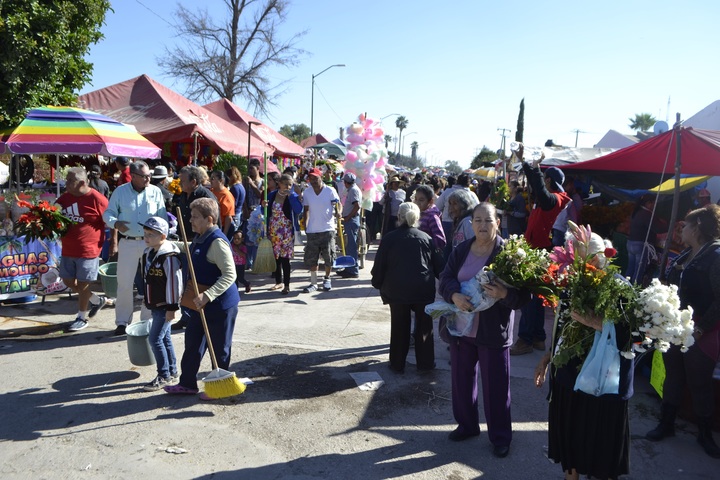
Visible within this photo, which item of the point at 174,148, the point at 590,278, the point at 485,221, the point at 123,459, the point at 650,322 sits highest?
the point at 174,148

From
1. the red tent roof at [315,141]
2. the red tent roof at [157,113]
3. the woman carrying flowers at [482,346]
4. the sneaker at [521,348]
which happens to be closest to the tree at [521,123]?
the red tent roof at [315,141]

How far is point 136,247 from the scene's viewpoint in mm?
6027

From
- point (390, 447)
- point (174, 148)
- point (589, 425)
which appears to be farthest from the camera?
point (174, 148)

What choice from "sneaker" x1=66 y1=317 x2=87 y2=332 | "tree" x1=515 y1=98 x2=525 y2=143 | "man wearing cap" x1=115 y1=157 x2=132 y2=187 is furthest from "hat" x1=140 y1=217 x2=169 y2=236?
"tree" x1=515 y1=98 x2=525 y2=143

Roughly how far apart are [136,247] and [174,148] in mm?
9489

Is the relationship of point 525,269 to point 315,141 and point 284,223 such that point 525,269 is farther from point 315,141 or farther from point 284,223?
point 315,141

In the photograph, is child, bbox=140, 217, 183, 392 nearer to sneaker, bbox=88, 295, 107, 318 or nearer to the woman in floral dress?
sneaker, bbox=88, 295, 107, 318

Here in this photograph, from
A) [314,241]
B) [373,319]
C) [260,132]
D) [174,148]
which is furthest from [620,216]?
[260,132]

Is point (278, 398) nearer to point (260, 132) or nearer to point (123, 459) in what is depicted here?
point (123, 459)

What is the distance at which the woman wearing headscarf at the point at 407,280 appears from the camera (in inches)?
208

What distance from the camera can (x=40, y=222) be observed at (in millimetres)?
6637

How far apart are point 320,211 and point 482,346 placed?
16.2 ft

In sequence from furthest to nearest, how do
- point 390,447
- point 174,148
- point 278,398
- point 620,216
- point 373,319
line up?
point 174,148
point 620,216
point 373,319
point 278,398
point 390,447

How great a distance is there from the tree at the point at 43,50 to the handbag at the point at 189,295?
998cm
